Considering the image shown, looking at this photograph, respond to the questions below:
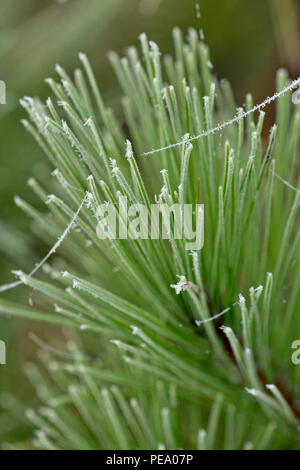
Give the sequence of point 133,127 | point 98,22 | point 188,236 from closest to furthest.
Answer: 1. point 188,236
2. point 133,127
3. point 98,22

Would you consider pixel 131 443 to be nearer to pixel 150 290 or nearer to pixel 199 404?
pixel 199 404

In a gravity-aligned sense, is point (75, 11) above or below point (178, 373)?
above

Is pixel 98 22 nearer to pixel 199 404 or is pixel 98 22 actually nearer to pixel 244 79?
pixel 244 79

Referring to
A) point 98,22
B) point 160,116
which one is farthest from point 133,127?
point 98,22

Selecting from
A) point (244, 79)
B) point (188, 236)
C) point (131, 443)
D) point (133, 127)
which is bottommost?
point (131, 443)

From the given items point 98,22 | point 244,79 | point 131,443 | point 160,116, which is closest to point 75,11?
point 98,22

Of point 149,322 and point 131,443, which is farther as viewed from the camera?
point 131,443

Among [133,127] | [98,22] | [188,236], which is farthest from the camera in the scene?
[98,22]
